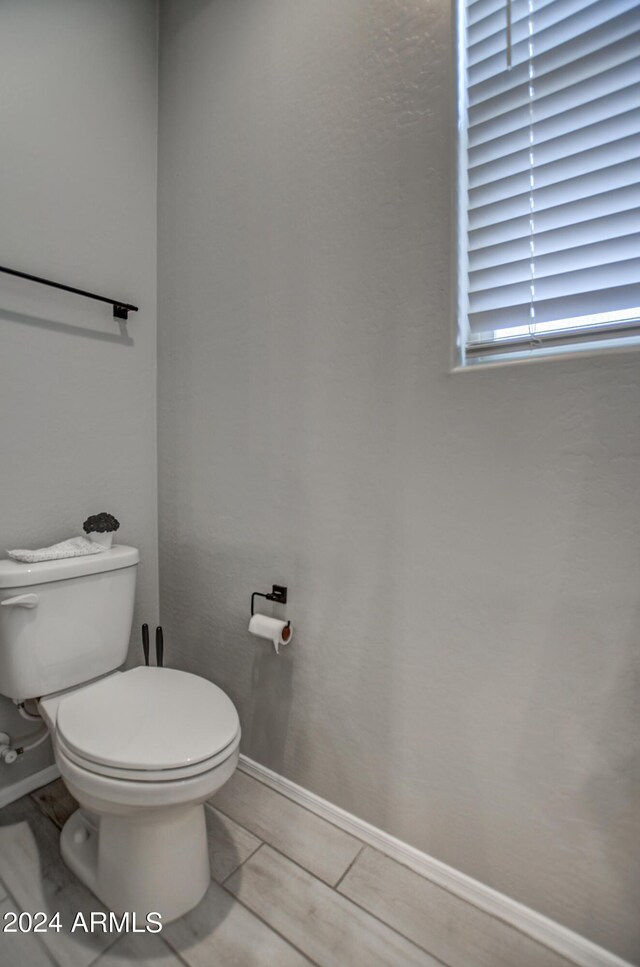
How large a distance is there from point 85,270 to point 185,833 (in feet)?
5.60

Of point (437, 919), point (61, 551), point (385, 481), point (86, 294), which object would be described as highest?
point (86, 294)

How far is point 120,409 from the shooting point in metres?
1.61

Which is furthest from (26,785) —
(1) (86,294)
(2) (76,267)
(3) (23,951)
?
(2) (76,267)

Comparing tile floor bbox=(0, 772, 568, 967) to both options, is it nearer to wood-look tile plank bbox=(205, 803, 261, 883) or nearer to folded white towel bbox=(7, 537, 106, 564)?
wood-look tile plank bbox=(205, 803, 261, 883)

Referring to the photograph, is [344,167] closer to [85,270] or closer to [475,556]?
[85,270]

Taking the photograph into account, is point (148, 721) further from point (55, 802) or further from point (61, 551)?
point (55, 802)

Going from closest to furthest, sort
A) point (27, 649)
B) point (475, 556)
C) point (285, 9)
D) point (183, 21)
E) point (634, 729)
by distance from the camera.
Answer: point (634, 729) → point (475, 556) → point (27, 649) → point (285, 9) → point (183, 21)

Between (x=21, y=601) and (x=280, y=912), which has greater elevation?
(x=21, y=601)

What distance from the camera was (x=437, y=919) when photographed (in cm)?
99

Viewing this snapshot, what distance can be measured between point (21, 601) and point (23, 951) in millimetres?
729

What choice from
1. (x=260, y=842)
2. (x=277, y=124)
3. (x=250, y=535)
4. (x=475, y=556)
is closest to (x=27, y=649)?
(x=250, y=535)

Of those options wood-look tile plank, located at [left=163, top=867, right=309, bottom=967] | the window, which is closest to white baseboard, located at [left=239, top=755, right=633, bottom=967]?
wood-look tile plank, located at [left=163, top=867, right=309, bottom=967]

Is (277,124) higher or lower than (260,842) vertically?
higher

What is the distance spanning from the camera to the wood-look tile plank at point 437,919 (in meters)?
0.91
